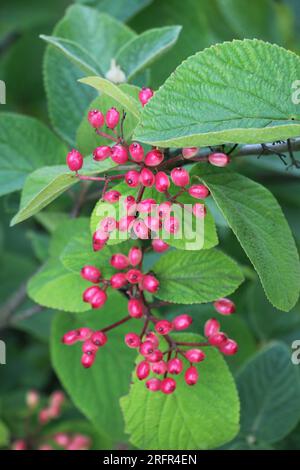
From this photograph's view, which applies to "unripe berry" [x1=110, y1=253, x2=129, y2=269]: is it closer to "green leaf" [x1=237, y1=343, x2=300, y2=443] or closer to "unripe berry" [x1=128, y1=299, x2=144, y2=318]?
"unripe berry" [x1=128, y1=299, x2=144, y2=318]

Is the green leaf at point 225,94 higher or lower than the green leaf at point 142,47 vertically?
higher

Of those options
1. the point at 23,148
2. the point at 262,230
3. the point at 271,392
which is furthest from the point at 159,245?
the point at 271,392

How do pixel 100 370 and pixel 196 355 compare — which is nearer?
pixel 196 355

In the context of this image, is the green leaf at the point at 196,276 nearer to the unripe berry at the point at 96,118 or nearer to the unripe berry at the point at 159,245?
the unripe berry at the point at 159,245

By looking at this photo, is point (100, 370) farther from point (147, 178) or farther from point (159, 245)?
point (147, 178)

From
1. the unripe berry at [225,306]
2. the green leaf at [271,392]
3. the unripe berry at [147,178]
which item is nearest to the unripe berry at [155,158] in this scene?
the unripe berry at [147,178]

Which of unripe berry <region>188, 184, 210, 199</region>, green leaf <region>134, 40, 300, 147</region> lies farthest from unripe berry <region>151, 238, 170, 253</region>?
green leaf <region>134, 40, 300, 147</region>
